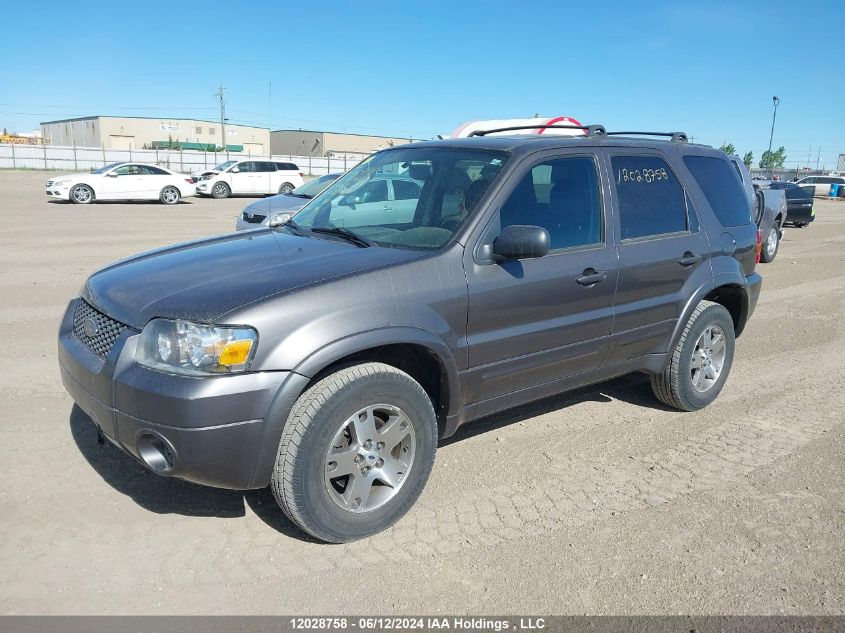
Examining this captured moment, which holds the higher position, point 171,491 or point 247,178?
point 247,178

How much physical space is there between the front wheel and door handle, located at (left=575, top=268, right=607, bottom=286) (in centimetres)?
2276

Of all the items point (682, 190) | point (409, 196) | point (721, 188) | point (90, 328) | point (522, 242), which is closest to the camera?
point (90, 328)

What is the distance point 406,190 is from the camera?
4.31 meters

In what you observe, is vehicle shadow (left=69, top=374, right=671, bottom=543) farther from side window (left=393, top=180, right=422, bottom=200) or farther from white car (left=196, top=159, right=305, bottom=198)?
white car (left=196, top=159, right=305, bottom=198)

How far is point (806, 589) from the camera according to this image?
10.1 feet

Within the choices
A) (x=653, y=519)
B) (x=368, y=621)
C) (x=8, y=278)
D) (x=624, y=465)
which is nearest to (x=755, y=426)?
(x=624, y=465)

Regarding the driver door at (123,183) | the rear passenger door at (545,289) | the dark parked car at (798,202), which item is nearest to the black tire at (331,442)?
the rear passenger door at (545,289)

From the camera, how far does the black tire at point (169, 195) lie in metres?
24.2

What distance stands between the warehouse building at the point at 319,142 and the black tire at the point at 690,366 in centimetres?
8896

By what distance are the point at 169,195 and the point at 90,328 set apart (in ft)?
74.0

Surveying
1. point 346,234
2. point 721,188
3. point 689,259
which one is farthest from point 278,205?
point 689,259

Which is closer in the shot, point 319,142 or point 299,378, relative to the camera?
point 299,378

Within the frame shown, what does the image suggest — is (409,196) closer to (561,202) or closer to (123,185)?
(561,202)

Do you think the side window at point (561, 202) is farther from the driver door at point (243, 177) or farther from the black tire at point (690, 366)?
the driver door at point (243, 177)
